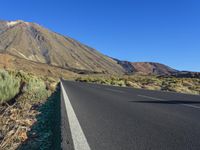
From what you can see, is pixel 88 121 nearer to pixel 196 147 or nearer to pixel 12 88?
pixel 196 147

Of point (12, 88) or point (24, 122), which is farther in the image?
point (12, 88)

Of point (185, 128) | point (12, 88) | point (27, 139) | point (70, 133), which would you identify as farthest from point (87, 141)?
point (12, 88)

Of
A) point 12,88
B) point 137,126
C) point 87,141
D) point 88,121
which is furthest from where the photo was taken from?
point 12,88

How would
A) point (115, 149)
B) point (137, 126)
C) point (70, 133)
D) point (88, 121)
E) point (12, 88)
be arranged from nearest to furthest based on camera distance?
point (115, 149), point (70, 133), point (137, 126), point (88, 121), point (12, 88)

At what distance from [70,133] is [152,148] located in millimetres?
1615

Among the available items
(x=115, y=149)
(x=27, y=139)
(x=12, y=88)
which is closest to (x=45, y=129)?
(x=27, y=139)

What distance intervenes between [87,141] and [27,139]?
1.09 meters

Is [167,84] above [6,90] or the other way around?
above

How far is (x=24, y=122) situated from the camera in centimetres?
754

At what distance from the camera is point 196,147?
510 centimetres

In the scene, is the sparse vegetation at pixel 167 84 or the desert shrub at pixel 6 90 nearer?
the desert shrub at pixel 6 90

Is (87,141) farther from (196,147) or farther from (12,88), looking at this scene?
(12,88)

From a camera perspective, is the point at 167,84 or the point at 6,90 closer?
the point at 6,90

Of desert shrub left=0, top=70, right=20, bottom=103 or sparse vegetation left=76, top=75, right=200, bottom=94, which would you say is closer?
desert shrub left=0, top=70, right=20, bottom=103
